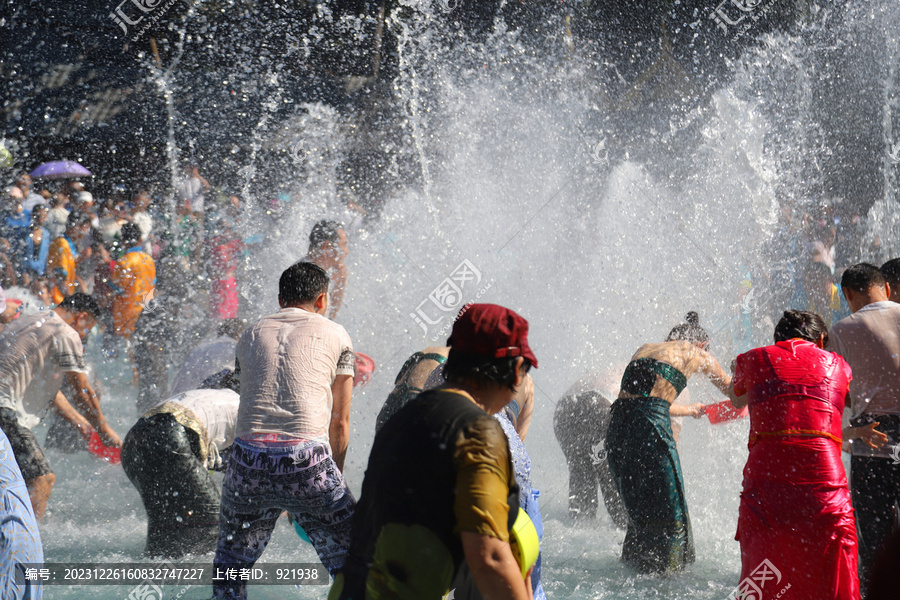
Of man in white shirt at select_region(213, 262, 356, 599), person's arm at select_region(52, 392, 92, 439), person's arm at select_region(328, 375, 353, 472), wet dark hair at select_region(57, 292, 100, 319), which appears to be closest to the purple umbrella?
wet dark hair at select_region(57, 292, 100, 319)

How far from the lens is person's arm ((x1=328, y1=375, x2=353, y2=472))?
10.4ft

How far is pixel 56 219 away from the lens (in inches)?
407

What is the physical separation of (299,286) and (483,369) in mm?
1676

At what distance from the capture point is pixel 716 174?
877 cm

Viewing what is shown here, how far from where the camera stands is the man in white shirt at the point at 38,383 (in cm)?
411

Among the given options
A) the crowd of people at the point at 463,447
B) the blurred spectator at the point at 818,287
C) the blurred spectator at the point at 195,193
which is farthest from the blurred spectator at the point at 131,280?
the blurred spectator at the point at 818,287

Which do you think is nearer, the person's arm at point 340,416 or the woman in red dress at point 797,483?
the woman in red dress at point 797,483

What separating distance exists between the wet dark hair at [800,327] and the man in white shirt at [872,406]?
0.50m

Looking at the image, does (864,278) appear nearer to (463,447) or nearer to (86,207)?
(463,447)

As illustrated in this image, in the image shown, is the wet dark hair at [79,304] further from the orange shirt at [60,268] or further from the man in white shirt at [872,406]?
the orange shirt at [60,268]

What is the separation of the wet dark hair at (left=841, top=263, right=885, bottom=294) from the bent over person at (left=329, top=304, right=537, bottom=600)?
Result: 9.36ft

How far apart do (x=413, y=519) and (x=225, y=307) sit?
6.83 metres

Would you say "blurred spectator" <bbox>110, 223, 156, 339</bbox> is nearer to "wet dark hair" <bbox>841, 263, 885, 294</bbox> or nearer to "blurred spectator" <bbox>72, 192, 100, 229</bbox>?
"blurred spectator" <bbox>72, 192, 100, 229</bbox>

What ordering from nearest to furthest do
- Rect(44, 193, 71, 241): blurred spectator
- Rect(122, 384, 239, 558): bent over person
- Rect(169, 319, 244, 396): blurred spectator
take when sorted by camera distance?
Rect(122, 384, 239, 558): bent over person
Rect(169, 319, 244, 396): blurred spectator
Rect(44, 193, 71, 241): blurred spectator
